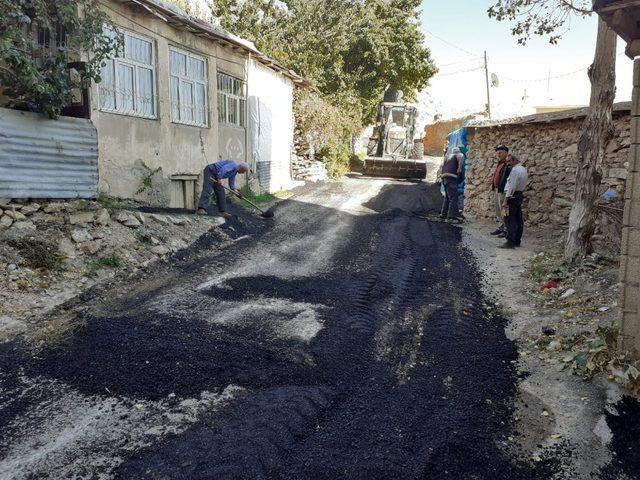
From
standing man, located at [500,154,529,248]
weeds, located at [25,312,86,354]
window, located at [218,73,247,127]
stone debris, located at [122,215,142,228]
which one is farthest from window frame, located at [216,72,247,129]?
→ weeds, located at [25,312,86,354]

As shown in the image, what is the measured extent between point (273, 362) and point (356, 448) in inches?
56.1

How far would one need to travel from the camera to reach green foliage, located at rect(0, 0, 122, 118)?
23.3 feet

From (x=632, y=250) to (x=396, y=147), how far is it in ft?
66.8

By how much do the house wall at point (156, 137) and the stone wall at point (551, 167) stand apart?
6917mm

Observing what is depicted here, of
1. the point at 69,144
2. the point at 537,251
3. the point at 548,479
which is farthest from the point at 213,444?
the point at 537,251

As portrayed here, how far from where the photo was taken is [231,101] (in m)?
14.6

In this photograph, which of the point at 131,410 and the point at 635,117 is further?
the point at 635,117

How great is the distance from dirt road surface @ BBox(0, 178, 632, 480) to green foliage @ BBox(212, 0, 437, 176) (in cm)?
1558

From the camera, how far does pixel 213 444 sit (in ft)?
11.2

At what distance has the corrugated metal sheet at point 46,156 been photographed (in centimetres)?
743

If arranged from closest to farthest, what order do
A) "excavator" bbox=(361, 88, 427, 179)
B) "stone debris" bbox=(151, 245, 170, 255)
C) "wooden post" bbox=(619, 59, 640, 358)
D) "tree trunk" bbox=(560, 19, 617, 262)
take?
"wooden post" bbox=(619, 59, 640, 358), "tree trunk" bbox=(560, 19, 617, 262), "stone debris" bbox=(151, 245, 170, 255), "excavator" bbox=(361, 88, 427, 179)

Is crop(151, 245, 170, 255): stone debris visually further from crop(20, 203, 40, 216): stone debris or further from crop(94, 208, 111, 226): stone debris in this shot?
crop(20, 203, 40, 216): stone debris

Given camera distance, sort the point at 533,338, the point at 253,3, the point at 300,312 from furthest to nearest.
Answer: the point at 253,3 < the point at 300,312 < the point at 533,338

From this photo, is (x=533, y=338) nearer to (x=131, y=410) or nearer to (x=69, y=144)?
(x=131, y=410)
